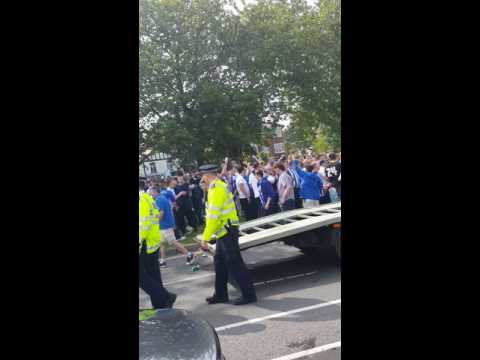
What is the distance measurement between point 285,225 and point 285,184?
3.61m

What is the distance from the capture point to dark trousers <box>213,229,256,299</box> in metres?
5.14

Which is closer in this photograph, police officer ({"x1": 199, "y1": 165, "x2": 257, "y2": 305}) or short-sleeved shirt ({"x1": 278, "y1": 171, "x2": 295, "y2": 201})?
police officer ({"x1": 199, "y1": 165, "x2": 257, "y2": 305})

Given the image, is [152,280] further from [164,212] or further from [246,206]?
[246,206]

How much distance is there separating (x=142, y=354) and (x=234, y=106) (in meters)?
11.6

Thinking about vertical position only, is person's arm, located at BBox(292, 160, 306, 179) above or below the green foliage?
below

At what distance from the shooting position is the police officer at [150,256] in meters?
4.77

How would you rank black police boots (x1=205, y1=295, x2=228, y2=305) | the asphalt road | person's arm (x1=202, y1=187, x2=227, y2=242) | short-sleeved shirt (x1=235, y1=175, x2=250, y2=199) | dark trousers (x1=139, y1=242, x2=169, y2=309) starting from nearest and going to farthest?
the asphalt road, dark trousers (x1=139, y1=242, x2=169, y2=309), person's arm (x1=202, y1=187, x2=227, y2=242), black police boots (x1=205, y1=295, x2=228, y2=305), short-sleeved shirt (x1=235, y1=175, x2=250, y2=199)

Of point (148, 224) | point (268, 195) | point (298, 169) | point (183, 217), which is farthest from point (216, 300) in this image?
point (183, 217)

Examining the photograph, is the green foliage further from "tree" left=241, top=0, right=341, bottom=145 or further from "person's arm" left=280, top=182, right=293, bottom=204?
"person's arm" left=280, top=182, right=293, bottom=204

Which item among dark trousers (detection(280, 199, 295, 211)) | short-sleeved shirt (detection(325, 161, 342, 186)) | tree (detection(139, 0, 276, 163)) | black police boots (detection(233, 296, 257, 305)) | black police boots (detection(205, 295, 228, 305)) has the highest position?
tree (detection(139, 0, 276, 163))

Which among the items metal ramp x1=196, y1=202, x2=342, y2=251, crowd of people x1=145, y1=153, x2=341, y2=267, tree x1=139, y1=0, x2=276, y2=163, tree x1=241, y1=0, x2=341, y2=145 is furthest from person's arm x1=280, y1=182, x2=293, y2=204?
tree x1=241, y1=0, x2=341, y2=145

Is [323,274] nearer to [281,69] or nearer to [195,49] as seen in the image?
[195,49]

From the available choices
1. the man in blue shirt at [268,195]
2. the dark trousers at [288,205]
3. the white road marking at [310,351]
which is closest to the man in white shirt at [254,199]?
the man in blue shirt at [268,195]
